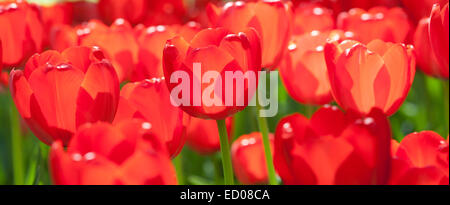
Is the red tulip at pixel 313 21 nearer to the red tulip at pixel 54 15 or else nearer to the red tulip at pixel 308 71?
the red tulip at pixel 308 71

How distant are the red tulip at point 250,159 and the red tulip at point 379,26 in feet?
0.64

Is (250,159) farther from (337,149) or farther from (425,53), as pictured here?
(337,149)

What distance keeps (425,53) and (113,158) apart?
19.0 inches

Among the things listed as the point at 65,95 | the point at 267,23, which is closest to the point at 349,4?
the point at 267,23

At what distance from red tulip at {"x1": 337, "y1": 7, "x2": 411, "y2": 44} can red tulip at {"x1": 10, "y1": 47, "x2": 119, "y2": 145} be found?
0.41m

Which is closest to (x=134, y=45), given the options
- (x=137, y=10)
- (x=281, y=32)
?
(x=281, y=32)

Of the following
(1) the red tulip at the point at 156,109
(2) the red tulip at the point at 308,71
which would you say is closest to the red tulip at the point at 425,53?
(2) the red tulip at the point at 308,71

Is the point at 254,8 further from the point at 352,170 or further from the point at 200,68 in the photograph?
the point at 352,170

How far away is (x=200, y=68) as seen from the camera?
0.61 metres

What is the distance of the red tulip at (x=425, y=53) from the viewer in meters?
0.82

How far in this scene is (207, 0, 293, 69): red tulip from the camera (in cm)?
75

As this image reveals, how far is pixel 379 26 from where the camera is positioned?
35.4 inches

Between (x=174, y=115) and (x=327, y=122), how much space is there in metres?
0.15

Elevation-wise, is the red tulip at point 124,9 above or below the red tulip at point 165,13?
above
